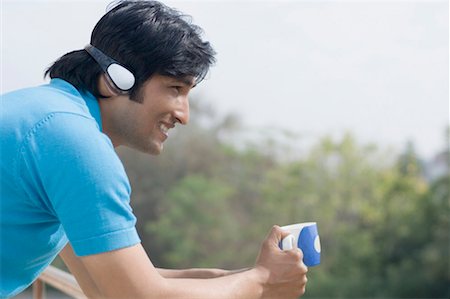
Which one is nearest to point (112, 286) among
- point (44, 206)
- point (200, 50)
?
point (44, 206)

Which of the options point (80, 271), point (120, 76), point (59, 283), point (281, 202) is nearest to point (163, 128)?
point (120, 76)

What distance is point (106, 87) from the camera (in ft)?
4.00

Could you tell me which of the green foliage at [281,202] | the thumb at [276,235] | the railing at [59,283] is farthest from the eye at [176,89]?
the green foliage at [281,202]

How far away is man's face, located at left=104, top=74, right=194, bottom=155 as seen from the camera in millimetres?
1188

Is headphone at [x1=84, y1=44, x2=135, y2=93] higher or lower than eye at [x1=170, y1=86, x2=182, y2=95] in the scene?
higher


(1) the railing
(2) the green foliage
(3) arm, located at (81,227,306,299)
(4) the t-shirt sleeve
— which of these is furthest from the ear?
(2) the green foliage

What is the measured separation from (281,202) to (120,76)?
43.3 feet

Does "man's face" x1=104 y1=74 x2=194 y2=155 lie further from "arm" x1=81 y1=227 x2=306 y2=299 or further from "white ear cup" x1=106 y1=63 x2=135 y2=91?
"arm" x1=81 y1=227 x2=306 y2=299

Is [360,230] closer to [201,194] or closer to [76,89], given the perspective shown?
[201,194]

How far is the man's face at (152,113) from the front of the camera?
3.90ft

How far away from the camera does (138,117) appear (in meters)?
1.20

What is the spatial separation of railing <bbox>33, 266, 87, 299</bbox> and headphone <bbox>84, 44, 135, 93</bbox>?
59cm

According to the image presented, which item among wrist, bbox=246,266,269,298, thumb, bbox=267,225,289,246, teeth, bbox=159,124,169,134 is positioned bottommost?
wrist, bbox=246,266,269,298

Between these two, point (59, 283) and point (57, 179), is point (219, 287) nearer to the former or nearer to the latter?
point (57, 179)
